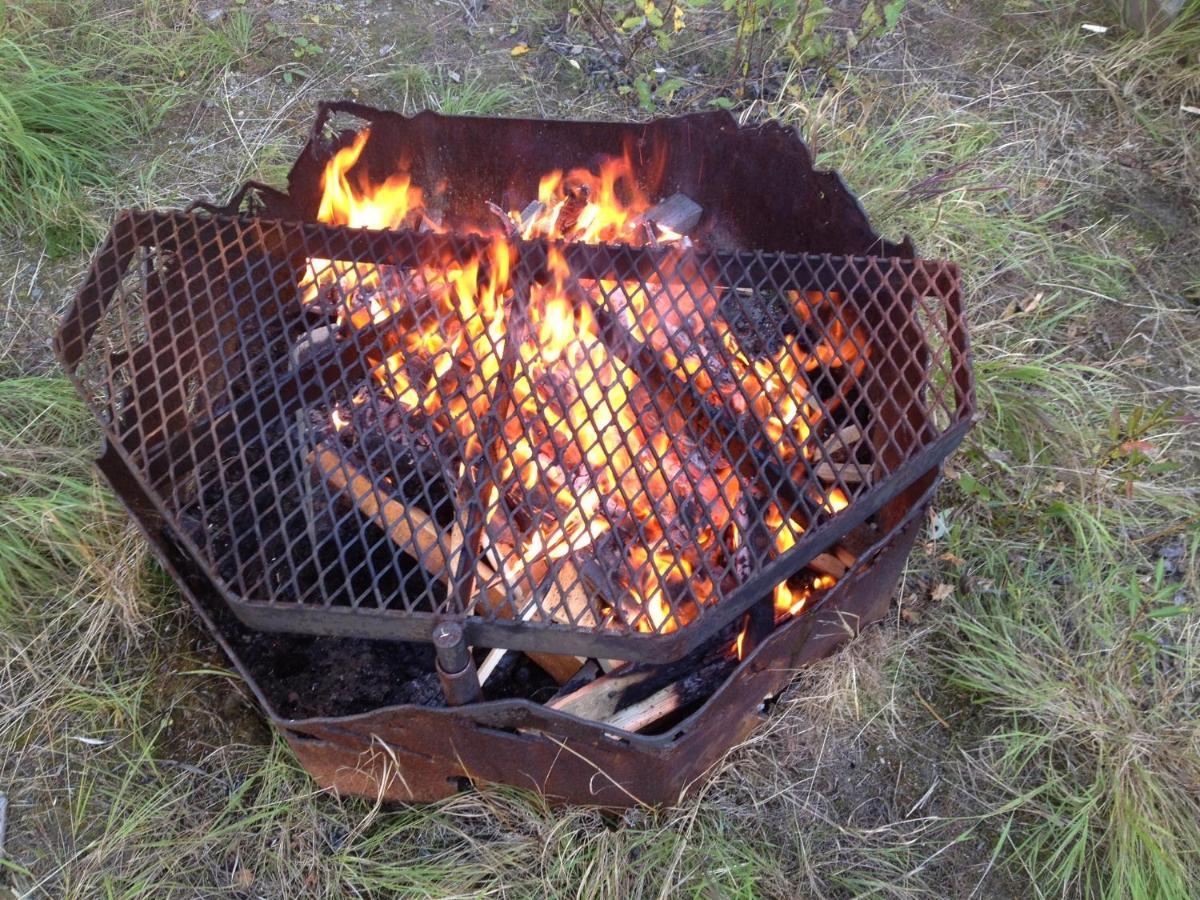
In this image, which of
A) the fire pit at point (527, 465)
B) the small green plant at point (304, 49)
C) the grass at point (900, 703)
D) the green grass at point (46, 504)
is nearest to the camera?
the fire pit at point (527, 465)

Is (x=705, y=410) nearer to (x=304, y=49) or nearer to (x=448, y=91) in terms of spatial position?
(x=448, y=91)

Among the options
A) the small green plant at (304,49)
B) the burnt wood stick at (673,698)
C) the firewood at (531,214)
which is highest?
the firewood at (531,214)

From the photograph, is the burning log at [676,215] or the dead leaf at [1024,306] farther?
the dead leaf at [1024,306]

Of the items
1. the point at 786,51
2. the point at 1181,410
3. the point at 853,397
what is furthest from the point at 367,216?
the point at 1181,410

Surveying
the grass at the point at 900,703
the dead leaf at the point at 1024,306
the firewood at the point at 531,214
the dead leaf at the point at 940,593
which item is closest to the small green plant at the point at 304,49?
the grass at the point at 900,703

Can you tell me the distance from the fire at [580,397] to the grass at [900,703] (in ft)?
1.51

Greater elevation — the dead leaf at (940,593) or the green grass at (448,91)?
the green grass at (448,91)

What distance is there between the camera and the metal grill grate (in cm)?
171

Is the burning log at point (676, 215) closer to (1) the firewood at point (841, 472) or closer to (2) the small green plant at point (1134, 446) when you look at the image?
(1) the firewood at point (841, 472)

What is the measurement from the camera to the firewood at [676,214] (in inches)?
102

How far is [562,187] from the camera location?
264 centimetres

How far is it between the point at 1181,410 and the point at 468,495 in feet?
7.71

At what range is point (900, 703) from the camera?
2.18m

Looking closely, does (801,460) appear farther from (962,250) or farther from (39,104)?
(39,104)
